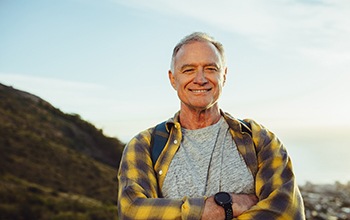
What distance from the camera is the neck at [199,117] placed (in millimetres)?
2904

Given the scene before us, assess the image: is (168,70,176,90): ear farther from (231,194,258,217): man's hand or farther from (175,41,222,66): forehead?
(231,194,258,217): man's hand

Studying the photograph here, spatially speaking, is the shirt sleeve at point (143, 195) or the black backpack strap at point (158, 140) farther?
the black backpack strap at point (158, 140)

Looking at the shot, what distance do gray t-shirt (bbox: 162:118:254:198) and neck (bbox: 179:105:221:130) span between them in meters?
0.09

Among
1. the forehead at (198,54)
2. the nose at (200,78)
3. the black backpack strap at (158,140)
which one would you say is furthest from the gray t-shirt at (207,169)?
the forehead at (198,54)

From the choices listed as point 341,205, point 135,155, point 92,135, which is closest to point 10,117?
point 92,135

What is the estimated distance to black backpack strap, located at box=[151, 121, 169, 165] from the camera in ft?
9.18

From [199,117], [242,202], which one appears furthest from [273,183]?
[199,117]

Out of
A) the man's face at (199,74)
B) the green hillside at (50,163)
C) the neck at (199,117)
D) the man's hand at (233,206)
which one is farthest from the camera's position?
the green hillside at (50,163)

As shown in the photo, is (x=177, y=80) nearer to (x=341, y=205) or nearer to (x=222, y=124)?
(x=222, y=124)

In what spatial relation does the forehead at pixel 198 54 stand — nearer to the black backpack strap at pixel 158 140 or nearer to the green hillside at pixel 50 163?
the black backpack strap at pixel 158 140

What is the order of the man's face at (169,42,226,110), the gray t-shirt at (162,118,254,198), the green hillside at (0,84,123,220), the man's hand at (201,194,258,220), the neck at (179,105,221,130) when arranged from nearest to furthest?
the man's hand at (201,194,258,220), the gray t-shirt at (162,118,254,198), the man's face at (169,42,226,110), the neck at (179,105,221,130), the green hillside at (0,84,123,220)

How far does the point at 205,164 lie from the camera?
2742mm

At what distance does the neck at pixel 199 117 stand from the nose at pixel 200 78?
0.72ft

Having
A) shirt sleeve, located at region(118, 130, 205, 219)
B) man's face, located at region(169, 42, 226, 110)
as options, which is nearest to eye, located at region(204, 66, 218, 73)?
man's face, located at region(169, 42, 226, 110)
